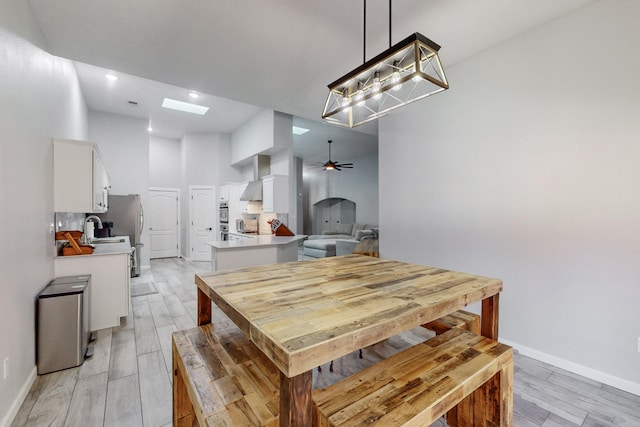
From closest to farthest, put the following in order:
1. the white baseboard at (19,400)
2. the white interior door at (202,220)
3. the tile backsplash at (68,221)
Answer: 1. the white baseboard at (19,400)
2. the tile backsplash at (68,221)
3. the white interior door at (202,220)

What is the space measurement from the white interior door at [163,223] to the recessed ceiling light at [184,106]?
2.82 meters

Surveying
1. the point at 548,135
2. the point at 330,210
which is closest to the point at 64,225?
the point at 548,135

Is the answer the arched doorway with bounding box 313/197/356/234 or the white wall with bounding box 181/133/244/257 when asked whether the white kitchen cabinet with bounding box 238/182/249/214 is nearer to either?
the white wall with bounding box 181/133/244/257

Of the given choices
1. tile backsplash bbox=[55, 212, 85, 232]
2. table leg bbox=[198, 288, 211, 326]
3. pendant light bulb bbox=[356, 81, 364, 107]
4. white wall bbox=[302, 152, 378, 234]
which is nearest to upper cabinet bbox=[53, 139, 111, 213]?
tile backsplash bbox=[55, 212, 85, 232]

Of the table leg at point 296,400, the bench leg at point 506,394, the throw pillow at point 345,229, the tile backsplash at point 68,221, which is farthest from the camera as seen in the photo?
the throw pillow at point 345,229

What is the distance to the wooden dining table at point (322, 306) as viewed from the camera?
0.93m

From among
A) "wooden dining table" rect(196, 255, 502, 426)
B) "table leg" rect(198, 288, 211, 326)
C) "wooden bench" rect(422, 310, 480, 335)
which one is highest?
"wooden dining table" rect(196, 255, 502, 426)

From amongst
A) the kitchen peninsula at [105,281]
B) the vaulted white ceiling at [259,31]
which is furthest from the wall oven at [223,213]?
the vaulted white ceiling at [259,31]

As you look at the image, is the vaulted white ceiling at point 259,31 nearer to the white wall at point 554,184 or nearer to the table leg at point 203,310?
the white wall at point 554,184

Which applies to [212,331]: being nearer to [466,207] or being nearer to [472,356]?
[472,356]

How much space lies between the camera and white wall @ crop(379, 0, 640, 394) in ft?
6.83

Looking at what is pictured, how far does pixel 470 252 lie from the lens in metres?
2.96

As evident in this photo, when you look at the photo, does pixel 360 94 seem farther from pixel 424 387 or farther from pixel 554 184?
pixel 554 184

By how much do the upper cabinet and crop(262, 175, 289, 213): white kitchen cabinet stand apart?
3.02m
